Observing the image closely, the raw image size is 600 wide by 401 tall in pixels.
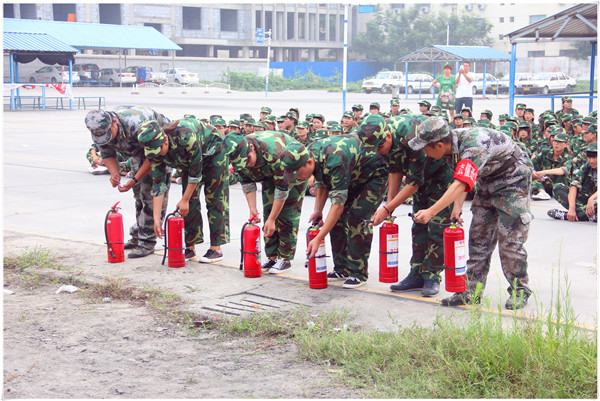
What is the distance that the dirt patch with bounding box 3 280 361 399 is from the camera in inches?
181

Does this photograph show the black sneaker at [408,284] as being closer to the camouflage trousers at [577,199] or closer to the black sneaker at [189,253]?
the black sneaker at [189,253]

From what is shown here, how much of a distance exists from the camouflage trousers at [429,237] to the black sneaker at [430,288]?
0.04 m

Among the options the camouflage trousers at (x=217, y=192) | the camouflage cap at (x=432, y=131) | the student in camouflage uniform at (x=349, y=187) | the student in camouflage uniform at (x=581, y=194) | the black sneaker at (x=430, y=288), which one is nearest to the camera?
the camouflage cap at (x=432, y=131)

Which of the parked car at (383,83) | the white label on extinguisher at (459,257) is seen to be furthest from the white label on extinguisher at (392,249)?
the parked car at (383,83)

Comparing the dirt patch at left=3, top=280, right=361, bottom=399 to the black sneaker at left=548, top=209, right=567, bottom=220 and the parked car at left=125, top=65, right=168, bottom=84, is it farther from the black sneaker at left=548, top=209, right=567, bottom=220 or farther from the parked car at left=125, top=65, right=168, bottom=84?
the parked car at left=125, top=65, right=168, bottom=84

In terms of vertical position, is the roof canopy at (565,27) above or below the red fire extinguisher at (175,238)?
above

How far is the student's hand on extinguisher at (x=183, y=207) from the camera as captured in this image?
727cm

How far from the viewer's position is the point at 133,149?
781 cm

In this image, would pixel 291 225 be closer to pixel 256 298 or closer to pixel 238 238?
pixel 256 298

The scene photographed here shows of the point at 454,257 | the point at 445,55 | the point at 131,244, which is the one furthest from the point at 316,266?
the point at 445,55

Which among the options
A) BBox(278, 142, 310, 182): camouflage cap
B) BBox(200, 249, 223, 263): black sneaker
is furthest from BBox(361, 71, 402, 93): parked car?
BBox(278, 142, 310, 182): camouflage cap

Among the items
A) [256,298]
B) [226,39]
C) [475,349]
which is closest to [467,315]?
[475,349]

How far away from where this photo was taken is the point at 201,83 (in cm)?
6019

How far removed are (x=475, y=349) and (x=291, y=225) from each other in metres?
3.00
